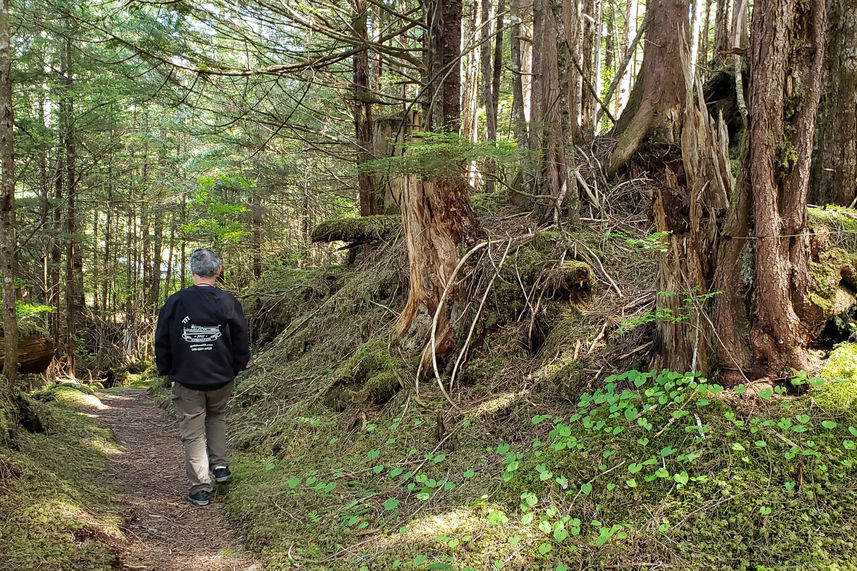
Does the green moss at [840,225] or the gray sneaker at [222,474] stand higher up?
the green moss at [840,225]

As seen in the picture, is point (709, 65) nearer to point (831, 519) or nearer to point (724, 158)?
point (724, 158)

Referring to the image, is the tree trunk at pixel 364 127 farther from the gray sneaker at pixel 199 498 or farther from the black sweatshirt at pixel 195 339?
the gray sneaker at pixel 199 498

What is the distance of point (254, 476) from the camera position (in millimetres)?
4742

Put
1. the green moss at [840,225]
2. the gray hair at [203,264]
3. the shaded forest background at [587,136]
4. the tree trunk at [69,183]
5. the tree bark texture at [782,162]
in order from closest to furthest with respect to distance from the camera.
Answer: the tree bark texture at [782,162] < the shaded forest background at [587,136] < the green moss at [840,225] < the gray hair at [203,264] < the tree trunk at [69,183]

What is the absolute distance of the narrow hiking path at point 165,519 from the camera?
3318 millimetres

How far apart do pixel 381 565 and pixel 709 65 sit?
31.2ft

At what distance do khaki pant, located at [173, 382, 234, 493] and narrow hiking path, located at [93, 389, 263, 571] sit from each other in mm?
277

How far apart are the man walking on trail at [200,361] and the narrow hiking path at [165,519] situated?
0.89ft

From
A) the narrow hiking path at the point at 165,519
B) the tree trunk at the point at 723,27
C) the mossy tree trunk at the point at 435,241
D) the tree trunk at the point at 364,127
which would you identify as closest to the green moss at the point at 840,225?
the mossy tree trunk at the point at 435,241

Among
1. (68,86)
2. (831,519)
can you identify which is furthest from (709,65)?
(68,86)

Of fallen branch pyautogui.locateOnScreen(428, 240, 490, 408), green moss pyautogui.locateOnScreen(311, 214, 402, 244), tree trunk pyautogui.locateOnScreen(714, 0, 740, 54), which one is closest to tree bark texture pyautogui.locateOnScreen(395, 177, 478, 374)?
fallen branch pyautogui.locateOnScreen(428, 240, 490, 408)

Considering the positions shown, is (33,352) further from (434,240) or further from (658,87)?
(658,87)

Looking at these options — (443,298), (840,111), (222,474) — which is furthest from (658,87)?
(222,474)

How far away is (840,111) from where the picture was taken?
385 cm
